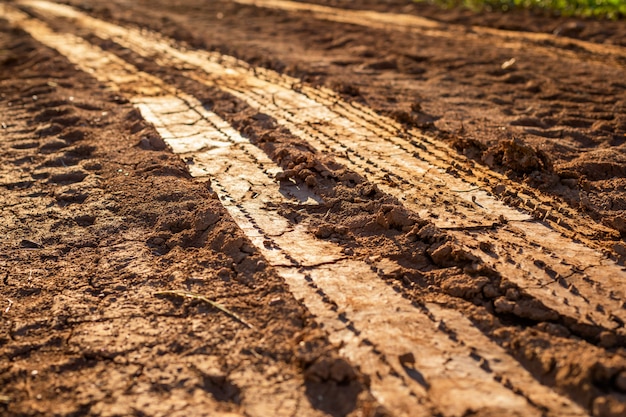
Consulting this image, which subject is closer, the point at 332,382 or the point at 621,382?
the point at 621,382

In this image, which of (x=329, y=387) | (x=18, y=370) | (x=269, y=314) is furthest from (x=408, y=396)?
(x=18, y=370)

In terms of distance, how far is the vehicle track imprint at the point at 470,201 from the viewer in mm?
3207

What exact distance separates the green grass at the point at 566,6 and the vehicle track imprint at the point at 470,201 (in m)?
5.28

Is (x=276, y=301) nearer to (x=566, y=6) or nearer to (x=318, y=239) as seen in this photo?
(x=318, y=239)

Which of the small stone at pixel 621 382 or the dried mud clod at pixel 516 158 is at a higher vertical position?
the dried mud clod at pixel 516 158

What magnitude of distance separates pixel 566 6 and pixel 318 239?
8195 millimetres

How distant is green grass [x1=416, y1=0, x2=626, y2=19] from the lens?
9836 millimetres

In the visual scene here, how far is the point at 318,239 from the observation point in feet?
12.5

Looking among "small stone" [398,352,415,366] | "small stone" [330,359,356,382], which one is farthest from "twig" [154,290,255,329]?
"small stone" [398,352,415,366]

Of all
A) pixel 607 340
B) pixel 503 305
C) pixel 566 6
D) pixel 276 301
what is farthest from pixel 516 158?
pixel 566 6

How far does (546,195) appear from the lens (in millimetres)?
4352

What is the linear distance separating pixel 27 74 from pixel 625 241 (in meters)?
6.60

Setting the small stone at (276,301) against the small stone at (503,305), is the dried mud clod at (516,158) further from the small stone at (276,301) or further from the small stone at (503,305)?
the small stone at (276,301)

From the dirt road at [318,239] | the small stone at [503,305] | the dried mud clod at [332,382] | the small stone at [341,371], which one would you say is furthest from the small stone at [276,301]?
the small stone at [503,305]
